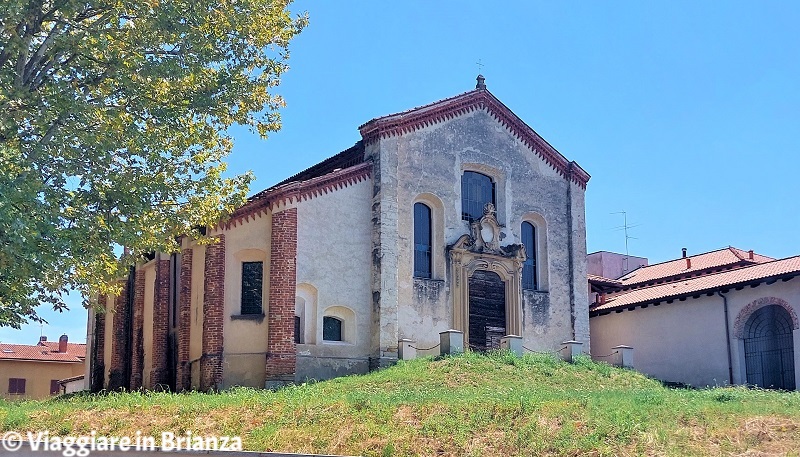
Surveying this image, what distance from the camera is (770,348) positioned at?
28719mm

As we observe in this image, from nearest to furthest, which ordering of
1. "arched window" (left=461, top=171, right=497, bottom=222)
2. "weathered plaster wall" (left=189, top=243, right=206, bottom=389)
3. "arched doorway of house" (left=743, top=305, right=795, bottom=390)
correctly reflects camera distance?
"weathered plaster wall" (left=189, top=243, right=206, bottom=389), "arched doorway of house" (left=743, top=305, right=795, bottom=390), "arched window" (left=461, top=171, right=497, bottom=222)

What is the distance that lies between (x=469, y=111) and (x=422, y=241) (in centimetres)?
509

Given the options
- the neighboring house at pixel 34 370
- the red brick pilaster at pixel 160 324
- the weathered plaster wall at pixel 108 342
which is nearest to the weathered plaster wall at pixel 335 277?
the red brick pilaster at pixel 160 324

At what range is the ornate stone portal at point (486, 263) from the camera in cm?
3019

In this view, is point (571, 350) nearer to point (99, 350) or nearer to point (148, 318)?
point (148, 318)

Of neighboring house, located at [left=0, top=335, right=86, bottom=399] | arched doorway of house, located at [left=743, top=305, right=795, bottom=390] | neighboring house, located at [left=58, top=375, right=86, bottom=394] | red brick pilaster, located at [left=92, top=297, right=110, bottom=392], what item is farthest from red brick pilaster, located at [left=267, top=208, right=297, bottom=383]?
neighboring house, located at [left=0, top=335, right=86, bottom=399]

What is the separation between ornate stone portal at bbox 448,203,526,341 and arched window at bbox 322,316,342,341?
4.07 m

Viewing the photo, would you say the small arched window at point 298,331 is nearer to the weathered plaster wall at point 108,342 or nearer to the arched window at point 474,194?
the arched window at point 474,194

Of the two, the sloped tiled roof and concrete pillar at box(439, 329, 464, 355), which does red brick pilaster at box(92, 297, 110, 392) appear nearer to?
the sloped tiled roof

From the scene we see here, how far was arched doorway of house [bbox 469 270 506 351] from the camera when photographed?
30.5 metres

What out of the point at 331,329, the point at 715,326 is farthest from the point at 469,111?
the point at 715,326

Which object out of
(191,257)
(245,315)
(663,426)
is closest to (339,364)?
(245,315)

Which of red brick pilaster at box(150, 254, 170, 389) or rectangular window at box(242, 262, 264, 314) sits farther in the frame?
red brick pilaster at box(150, 254, 170, 389)

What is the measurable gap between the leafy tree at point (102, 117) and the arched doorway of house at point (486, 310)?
11.9m
